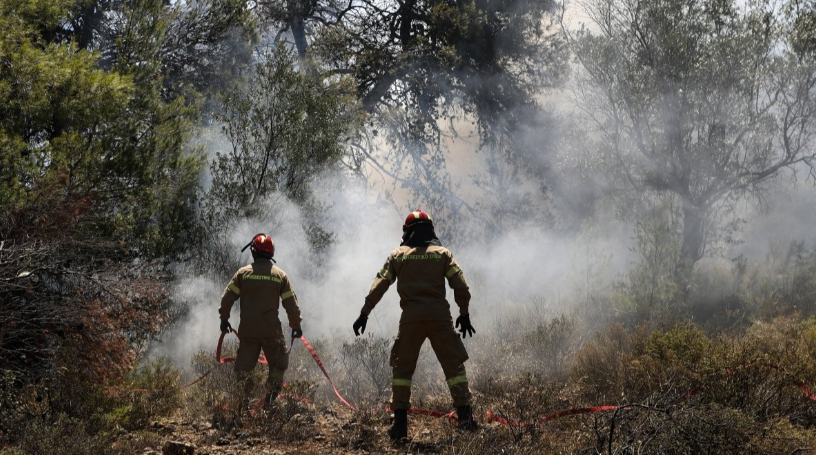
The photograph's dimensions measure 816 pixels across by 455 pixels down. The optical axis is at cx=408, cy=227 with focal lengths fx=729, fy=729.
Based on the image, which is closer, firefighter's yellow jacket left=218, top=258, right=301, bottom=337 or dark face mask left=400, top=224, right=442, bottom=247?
dark face mask left=400, top=224, right=442, bottom=247

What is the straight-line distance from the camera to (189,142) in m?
10.4

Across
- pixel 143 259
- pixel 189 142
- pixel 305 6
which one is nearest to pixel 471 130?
pixel 305 6

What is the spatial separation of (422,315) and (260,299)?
1906 mm

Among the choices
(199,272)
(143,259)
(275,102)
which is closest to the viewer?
(143,259)

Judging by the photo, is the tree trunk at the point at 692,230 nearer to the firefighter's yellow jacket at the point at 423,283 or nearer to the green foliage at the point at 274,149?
the green foliage at the point at 274,149

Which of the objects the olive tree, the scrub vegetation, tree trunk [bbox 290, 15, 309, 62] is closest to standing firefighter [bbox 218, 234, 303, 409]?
the scrub vegetation

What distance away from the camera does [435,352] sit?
5.68 m

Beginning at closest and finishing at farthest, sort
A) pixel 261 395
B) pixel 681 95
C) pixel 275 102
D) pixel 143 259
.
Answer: pixel 261 395
pixel 143 259
pixel 275 102
pixel 681 95

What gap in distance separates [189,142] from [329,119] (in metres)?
2.13

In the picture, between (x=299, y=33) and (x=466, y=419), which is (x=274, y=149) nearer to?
(x=466, y=419)

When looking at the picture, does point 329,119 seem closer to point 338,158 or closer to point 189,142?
point 338,158

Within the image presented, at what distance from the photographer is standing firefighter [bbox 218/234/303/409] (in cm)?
682

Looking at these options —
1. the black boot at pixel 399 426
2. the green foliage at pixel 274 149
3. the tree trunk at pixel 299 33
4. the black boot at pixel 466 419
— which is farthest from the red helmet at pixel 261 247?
the tree trunk at pixel 299 33

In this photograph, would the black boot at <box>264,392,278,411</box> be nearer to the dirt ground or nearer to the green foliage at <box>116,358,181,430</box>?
the dirt ground
